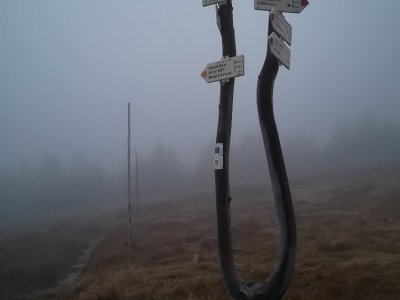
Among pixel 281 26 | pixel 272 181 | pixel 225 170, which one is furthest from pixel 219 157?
pixel 281 26

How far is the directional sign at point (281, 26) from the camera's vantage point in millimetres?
4738

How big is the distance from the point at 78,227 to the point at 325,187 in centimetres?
2722

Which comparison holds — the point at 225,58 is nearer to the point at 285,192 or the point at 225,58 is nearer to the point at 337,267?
the point at 285,192

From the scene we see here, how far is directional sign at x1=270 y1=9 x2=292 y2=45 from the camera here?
4738 millimetres

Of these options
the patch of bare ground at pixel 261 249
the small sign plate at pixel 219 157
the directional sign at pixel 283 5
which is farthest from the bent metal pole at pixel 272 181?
the patch of bare ground at pixel 261 249

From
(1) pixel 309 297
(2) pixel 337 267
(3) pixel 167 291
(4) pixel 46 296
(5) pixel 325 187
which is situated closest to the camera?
(1) pixel 309 297

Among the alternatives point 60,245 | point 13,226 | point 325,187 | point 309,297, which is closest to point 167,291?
point 309,297

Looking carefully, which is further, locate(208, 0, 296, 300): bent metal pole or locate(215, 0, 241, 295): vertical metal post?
locate(215, 0, 241, 295): vertical metal post

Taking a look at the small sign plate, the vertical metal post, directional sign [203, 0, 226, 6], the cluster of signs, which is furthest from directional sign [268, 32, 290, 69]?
the small sign plate

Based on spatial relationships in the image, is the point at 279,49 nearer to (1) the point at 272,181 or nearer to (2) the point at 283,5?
(2) the point at 283,5

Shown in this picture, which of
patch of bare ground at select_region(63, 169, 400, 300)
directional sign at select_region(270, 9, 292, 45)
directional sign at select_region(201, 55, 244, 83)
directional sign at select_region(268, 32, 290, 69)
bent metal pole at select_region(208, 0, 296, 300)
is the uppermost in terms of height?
directional sign at select_region(270, 9, 292, 45)

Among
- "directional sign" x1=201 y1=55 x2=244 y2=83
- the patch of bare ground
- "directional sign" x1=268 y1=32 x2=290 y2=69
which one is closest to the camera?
"directional sign" x1=268 y1=32 x2=290 y2=69

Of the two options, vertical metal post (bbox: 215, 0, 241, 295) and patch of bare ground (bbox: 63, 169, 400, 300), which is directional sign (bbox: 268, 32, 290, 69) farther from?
patch of bare ground (bbox: 63, 169, 400, 300)

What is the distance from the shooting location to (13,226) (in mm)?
31016
